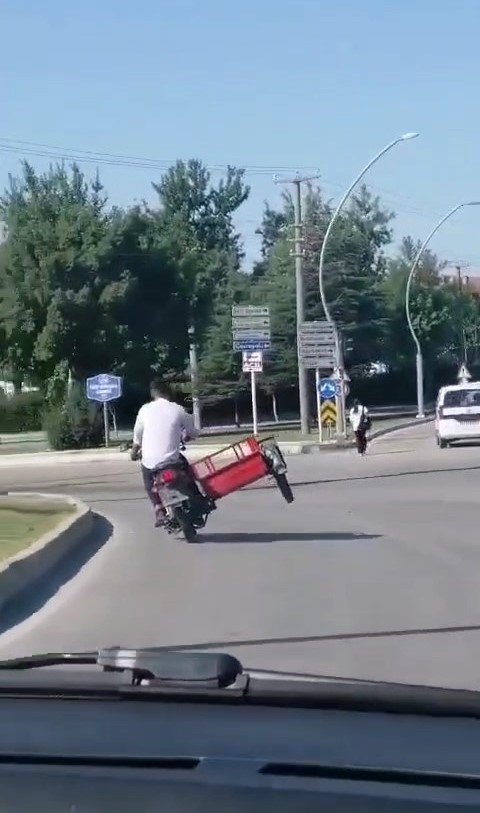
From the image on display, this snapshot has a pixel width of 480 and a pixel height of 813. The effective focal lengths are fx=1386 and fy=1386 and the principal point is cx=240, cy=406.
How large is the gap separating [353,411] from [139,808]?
109 feet

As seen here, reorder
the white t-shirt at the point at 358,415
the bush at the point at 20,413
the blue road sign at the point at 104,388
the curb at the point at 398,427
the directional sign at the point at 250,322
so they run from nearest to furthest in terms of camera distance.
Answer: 1. the white t-shirt at the point at 358,415
2. the directional sign at the point at 250,322
3. the blue road sign at the point at 104,388
4. the curb at the point at 398,427
5. the bush at the point at 20,413

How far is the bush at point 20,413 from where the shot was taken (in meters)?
64.9

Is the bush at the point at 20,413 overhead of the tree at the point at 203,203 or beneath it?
beneath

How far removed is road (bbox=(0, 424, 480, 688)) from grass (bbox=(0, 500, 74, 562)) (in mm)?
598

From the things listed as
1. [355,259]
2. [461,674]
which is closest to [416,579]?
[461,674]

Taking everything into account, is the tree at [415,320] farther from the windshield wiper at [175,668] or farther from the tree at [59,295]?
the windshield wiper at [175,668]

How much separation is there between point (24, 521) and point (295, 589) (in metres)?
6.54

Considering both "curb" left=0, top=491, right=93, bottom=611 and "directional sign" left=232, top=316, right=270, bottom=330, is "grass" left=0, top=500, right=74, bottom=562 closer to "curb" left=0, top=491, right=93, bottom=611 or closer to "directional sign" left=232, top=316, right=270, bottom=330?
"curb" left=0, top=491, right=93, bottom=611

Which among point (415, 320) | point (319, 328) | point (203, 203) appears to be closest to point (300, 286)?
point (319, 328)

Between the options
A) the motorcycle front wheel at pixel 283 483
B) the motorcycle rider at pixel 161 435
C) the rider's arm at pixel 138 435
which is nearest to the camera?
the motorcycle rider at pixel 161 435

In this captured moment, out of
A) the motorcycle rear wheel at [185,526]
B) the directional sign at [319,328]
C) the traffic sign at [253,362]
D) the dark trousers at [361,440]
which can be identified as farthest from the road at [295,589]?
the directional sign at [319,328]

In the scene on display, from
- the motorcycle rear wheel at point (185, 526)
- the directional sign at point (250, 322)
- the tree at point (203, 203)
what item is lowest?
the motorcycle rear wheel at point (185, 526)

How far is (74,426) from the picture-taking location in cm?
4662

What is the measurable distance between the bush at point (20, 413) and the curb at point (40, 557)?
46798 mm
